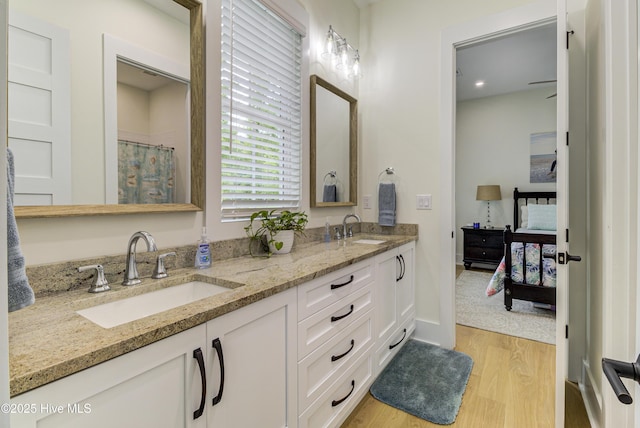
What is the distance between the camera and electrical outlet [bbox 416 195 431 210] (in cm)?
245

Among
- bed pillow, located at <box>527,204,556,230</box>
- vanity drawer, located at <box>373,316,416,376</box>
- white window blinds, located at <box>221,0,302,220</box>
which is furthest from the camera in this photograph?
bed pillow, located at <box>527,204,556,230</box>

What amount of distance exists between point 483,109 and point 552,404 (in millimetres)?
4764

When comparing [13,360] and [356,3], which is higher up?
[356,3]

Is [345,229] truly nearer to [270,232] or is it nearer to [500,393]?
[270,232]

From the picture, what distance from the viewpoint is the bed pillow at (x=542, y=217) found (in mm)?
3973

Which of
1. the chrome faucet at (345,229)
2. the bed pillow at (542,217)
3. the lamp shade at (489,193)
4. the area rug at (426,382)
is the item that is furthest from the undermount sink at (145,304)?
the lamp shade at (489,193)

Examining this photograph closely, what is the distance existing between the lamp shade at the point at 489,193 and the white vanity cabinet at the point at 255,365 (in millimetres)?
4725

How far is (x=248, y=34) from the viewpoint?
167 cm

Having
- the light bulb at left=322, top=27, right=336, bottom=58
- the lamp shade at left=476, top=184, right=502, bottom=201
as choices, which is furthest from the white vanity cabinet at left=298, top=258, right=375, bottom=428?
the lamp shade at left=476, top=184, right=502, bottom=201

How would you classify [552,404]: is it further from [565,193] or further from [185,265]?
[185,265]

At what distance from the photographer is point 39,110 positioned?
952 millimetres

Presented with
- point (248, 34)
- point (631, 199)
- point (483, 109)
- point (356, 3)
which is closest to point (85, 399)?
point (631, 199)

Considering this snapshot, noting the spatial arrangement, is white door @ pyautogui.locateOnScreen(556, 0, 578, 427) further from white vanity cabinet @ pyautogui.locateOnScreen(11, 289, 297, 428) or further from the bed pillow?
the bed pillow

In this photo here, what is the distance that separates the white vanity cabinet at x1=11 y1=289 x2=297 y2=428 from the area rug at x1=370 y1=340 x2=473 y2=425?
853 mm
